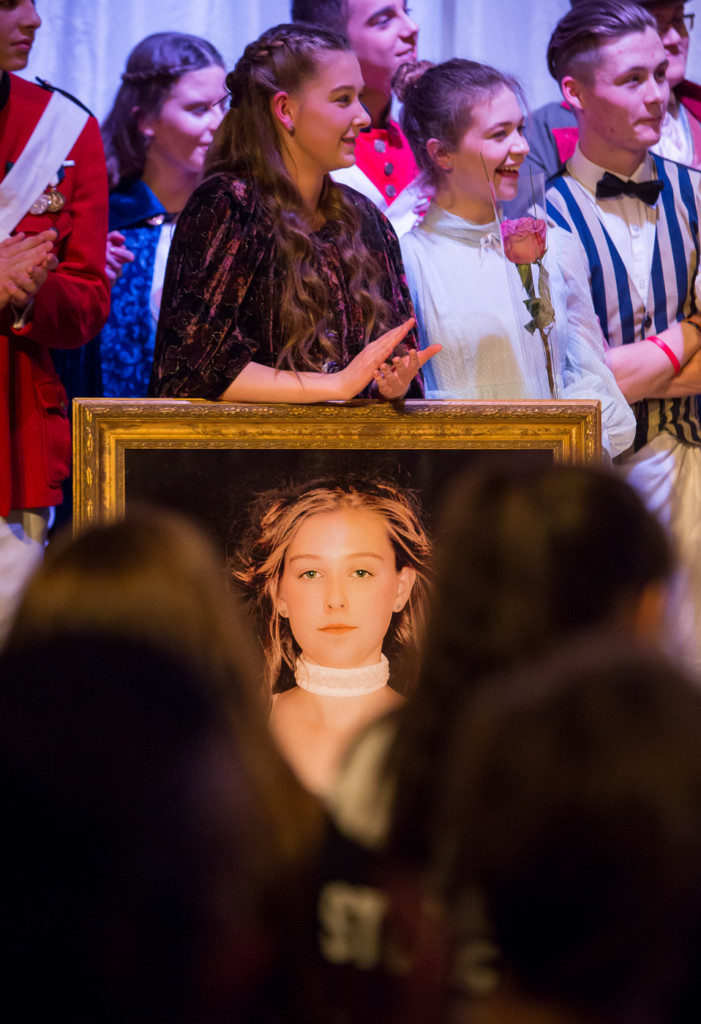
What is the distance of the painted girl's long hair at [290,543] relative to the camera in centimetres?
282

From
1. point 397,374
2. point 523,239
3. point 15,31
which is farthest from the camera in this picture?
point 523,239

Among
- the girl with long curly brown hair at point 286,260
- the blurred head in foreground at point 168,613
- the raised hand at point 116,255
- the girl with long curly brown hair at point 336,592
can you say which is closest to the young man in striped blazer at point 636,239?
the girl with long curly brown hair at point 286,260

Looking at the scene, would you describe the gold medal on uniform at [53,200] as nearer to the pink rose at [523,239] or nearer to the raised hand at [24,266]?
the raised hand at [24,266]

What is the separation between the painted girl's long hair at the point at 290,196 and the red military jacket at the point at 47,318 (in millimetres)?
327

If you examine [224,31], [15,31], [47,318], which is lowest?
[47,318]

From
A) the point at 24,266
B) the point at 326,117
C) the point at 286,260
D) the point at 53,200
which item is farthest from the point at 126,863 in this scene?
the point at 326,117

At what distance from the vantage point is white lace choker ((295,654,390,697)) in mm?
2775

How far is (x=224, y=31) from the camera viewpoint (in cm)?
333

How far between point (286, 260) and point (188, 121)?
57 cm

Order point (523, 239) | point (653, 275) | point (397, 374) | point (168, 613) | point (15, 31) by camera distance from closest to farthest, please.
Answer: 1. point (168, 613)
2. point (397, 374)
3. point (15, 31)
4. point (523, 239)
5. point (653, 275)

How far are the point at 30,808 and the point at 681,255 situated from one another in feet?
9.59

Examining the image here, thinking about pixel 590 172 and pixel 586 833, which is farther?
pixel 590 172

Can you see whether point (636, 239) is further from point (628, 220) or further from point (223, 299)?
point (223, 299)

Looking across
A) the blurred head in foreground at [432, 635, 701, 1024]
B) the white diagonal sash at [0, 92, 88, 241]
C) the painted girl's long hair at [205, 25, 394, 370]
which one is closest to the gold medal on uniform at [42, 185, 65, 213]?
the white diagonal sash at [0, 92, 88, 241]
